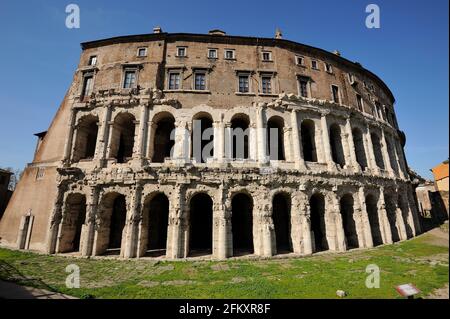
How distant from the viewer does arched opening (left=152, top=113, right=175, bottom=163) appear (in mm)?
17458

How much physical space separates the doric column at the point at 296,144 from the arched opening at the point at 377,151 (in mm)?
9912

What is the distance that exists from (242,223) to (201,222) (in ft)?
10.5

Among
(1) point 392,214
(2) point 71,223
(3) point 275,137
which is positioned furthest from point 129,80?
(1) point 392,214

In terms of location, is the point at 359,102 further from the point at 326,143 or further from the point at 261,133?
the point at 261,133

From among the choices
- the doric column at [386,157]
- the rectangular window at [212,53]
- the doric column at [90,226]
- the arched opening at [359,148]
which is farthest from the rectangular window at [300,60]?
the doric column at [90,226]

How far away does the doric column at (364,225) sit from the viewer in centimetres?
1591

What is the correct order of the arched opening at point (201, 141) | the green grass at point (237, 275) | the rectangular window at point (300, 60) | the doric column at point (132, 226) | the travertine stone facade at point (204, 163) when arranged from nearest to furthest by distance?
the green grass at point (237, 275) < the doric column at point (132, 226) < the travertine stone facade at point (204, 163) < the arched opening at point (201, 141) < the rectangular window at point (300, 60)

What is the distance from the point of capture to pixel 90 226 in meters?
14.2

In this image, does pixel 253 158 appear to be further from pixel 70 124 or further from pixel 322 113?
pixel 70 124

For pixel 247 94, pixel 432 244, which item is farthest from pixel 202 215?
pixel 432 244

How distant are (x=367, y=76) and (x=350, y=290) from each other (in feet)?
75.9

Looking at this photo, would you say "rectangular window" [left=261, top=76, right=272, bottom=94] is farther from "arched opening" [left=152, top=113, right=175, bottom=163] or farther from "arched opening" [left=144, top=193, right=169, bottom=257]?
"arched opening" [left=144, top=193, right=169, bottom=257]

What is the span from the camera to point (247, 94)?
660 inches

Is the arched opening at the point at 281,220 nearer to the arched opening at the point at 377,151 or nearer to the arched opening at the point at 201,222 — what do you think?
the arched opening at the point at 201,222
